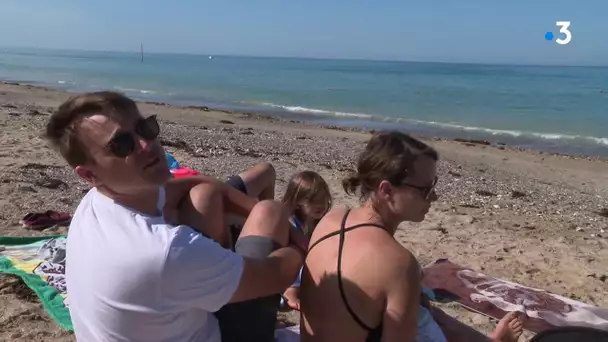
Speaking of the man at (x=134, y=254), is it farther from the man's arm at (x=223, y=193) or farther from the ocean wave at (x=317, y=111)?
the ocean wave at (x=317, y=111)

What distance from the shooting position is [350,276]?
204 cm

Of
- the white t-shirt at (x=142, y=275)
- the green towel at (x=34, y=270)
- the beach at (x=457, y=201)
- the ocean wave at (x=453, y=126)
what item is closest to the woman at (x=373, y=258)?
the white t-shirt at (x=142, y=275)

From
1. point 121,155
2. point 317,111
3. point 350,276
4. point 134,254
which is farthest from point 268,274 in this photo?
point 317,111

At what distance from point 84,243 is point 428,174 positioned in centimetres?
125

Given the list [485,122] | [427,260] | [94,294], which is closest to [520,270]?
[427,260]

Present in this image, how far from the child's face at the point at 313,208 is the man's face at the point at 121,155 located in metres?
2.05

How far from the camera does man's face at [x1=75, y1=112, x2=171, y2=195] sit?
1780 mm

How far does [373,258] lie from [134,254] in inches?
31.0

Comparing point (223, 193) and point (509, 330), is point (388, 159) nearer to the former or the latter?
point (223, 193)

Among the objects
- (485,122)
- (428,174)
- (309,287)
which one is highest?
(428,174)

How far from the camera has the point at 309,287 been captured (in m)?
2.22

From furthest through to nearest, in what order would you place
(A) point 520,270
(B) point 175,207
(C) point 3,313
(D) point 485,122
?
(D) point 485,122 < (A) point 520,270 < (C) point 3,313 < (B) point 175,207

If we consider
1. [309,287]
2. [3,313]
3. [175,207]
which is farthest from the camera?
[3,313]

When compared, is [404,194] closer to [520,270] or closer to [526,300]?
[526,300]
